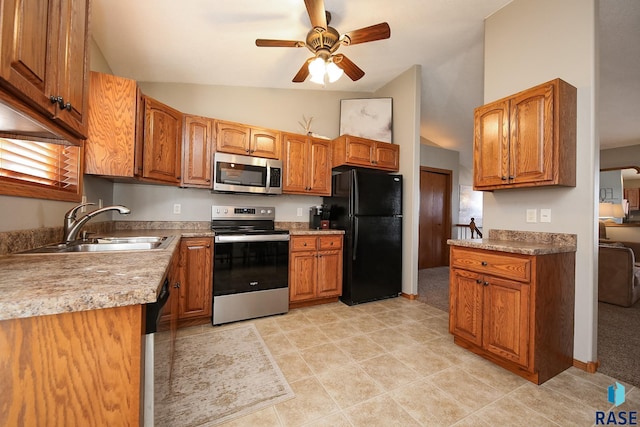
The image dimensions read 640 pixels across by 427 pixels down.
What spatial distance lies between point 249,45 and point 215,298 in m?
2.57

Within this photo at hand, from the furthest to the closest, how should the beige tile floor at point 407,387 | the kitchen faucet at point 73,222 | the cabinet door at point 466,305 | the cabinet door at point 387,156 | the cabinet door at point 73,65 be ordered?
the cabinet door at point 387,156, the cabinet door at point 466,305, the kitchen faucet at point 73,222, the beige tile floor at point 407,387, the cabinet door at point 73,65

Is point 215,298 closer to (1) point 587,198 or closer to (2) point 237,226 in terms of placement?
(2) point 237,226

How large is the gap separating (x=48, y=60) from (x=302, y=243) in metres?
2.38

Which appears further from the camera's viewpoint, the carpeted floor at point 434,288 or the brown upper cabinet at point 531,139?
the carpeted floor at point 434,288

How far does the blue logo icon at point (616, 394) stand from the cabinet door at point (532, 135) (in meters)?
1.35

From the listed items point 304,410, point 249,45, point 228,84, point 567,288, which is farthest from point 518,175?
point 228,84

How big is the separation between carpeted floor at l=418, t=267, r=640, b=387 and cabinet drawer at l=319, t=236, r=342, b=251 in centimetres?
131

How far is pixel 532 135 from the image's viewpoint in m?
1.92

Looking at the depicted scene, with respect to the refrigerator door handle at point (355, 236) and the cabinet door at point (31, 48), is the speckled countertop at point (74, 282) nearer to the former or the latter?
the cabinet door at point (31, 48)

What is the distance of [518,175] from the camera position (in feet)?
6.57

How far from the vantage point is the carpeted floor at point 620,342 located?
71.0 inches

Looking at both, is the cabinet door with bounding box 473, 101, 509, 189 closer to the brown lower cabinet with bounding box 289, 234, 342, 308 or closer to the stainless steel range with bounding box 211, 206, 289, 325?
the brown lower cabinet with bounding box 289, 234, 342, 308

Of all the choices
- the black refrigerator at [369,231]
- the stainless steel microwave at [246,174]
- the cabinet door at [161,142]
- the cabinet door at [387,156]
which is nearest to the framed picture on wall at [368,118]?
the cabinet door at [387,156]

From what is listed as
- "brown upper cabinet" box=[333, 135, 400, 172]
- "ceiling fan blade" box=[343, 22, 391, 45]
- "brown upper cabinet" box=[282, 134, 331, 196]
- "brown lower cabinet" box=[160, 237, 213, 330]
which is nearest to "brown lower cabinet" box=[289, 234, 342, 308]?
"brown upper cabinet" box=[282, 134, 331, 196]
